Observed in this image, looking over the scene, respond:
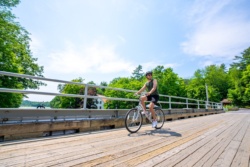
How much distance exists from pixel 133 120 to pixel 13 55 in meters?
15.4

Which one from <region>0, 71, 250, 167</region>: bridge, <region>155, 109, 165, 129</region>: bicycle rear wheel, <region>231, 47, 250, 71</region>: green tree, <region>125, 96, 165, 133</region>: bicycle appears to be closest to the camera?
<region>0, 71, 250, 167</region>: bridge

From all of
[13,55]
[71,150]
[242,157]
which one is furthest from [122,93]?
[242,157]

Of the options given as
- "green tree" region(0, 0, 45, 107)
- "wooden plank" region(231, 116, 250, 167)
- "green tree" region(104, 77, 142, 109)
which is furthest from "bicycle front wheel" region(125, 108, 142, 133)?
"green tree" region(104, 77, 142, 109)

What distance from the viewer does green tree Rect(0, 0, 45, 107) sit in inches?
520

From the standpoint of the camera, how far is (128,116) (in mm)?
4414

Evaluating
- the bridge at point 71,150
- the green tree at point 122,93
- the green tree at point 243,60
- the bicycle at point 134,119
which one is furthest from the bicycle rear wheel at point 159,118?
the green tree at point 243,60

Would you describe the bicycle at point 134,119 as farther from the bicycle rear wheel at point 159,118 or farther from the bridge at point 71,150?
the bridge at point 71,150

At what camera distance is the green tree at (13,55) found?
43.3ft

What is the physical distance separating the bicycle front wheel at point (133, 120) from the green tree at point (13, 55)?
9.28 metres

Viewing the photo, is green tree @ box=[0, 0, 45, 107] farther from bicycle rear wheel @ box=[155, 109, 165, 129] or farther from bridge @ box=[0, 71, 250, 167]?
bicycle rear wheel @ box=[155, 109, 165, 129]

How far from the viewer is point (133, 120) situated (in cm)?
451

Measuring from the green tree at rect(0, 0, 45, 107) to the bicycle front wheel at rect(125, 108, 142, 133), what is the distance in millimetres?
9278

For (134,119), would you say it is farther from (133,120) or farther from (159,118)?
(159,118)

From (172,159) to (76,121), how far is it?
8.97ft
